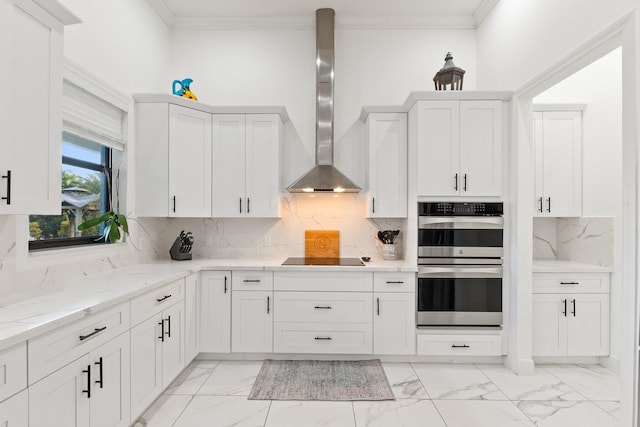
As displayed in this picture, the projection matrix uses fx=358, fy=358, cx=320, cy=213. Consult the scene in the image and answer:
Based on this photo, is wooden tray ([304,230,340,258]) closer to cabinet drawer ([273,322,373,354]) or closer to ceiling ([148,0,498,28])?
cabinet drawer ([273,322,373,354])

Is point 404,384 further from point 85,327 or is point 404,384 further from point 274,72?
point 274,72

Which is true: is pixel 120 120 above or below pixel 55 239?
above

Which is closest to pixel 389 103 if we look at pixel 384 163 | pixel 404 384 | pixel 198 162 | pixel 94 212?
pixel 384 163

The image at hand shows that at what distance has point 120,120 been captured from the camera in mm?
3041

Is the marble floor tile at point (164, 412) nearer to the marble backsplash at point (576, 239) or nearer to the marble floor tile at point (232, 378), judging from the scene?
the marble floor tile at point (232, 378)

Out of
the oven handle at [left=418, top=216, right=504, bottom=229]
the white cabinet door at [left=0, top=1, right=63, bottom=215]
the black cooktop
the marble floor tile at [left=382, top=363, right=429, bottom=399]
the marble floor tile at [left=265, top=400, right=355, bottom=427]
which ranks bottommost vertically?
the marble floor tile at [left=265, top=400, right=355, bottom=427]

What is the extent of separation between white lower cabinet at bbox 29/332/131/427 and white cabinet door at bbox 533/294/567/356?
3.12 m

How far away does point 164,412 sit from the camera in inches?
93.4

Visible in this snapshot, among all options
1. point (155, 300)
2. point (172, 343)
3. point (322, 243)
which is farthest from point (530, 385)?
point (155, 300)

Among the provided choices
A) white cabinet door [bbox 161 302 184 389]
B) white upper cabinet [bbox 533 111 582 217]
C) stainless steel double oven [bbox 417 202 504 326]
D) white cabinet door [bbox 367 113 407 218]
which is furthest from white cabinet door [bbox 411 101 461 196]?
white cabinet door [bbox 161 302 184 389]

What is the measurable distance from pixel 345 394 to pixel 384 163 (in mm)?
2040

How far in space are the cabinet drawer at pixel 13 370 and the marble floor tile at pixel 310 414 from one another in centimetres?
141

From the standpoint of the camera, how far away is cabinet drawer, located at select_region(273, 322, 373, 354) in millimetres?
3139

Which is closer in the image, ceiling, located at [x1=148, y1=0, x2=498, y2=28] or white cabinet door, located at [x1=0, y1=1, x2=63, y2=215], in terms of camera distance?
white cabinet door, located at [x1=0, y1=1, x2=63, y2=215]
